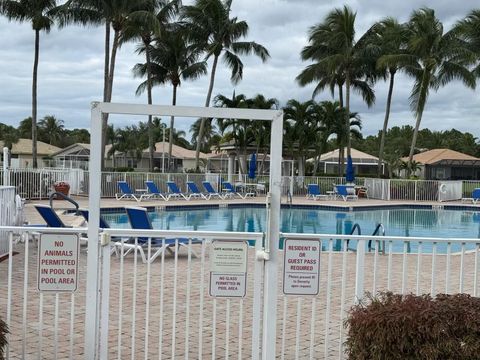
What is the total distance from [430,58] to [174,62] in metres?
14.9

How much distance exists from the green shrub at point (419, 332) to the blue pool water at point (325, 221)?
1258 cm

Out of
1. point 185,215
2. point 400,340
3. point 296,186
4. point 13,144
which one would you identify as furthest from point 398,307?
point 13,144

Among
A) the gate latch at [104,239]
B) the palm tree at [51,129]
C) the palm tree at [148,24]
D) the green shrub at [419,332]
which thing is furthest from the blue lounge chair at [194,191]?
the palm tree at [51,129]

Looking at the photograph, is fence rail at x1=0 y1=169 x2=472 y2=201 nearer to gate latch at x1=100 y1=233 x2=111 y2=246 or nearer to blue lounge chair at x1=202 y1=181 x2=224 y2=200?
blue lounge chair at x1=202 y1=181 x2=224 y2=200

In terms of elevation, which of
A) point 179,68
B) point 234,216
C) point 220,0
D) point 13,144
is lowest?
point 234,216

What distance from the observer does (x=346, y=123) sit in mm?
35406

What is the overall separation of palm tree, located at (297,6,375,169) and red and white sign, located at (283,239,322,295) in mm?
29728

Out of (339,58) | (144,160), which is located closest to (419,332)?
(339,58)

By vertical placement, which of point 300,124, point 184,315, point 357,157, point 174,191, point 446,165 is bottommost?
point 184,315

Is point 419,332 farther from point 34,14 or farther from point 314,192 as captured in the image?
→ point 34,14

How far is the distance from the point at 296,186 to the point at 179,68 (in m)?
11.0

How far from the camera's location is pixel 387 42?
108ft

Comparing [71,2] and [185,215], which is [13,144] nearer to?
[71,2]

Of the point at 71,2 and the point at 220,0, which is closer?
the point at 71,2
